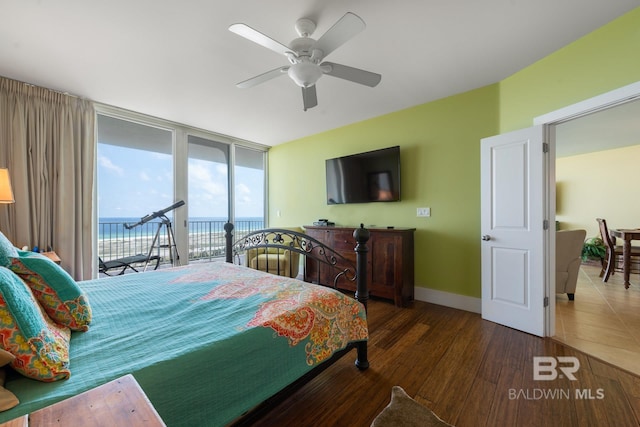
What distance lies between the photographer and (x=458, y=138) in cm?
297

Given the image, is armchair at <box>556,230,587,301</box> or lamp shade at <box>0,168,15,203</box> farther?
armchair at <box>556,230,587,301</box>

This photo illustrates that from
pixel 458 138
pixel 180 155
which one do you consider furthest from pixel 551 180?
pixel 180 155

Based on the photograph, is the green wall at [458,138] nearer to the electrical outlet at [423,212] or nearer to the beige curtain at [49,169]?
the electrical outlet at [423,212]

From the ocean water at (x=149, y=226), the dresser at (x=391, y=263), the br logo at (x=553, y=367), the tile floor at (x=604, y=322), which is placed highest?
the ocean water at (x=149, y=226)

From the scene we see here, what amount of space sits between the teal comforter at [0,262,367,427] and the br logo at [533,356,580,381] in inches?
49.7

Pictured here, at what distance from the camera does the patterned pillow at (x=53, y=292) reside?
102 centimetres

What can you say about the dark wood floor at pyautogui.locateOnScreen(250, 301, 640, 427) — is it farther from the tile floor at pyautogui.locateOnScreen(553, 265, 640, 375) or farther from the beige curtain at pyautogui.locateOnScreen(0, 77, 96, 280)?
the beige curtain at pyautogui.locateOnScreen(0, 77, 96, 280)

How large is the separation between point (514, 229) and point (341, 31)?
2.32m

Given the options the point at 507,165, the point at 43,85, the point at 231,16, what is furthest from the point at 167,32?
the point at 507,165

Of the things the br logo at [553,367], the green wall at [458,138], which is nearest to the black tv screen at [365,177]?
the green wall at [458,138]

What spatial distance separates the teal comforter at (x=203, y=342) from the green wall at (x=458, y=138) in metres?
1.87

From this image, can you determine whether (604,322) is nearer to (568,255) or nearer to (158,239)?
(568,255)

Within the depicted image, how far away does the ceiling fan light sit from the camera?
1793 millimetres

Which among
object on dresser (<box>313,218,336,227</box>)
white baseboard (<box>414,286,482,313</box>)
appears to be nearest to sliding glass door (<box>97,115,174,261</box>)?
object on dresser (<box>313,218,336,227</box>)
